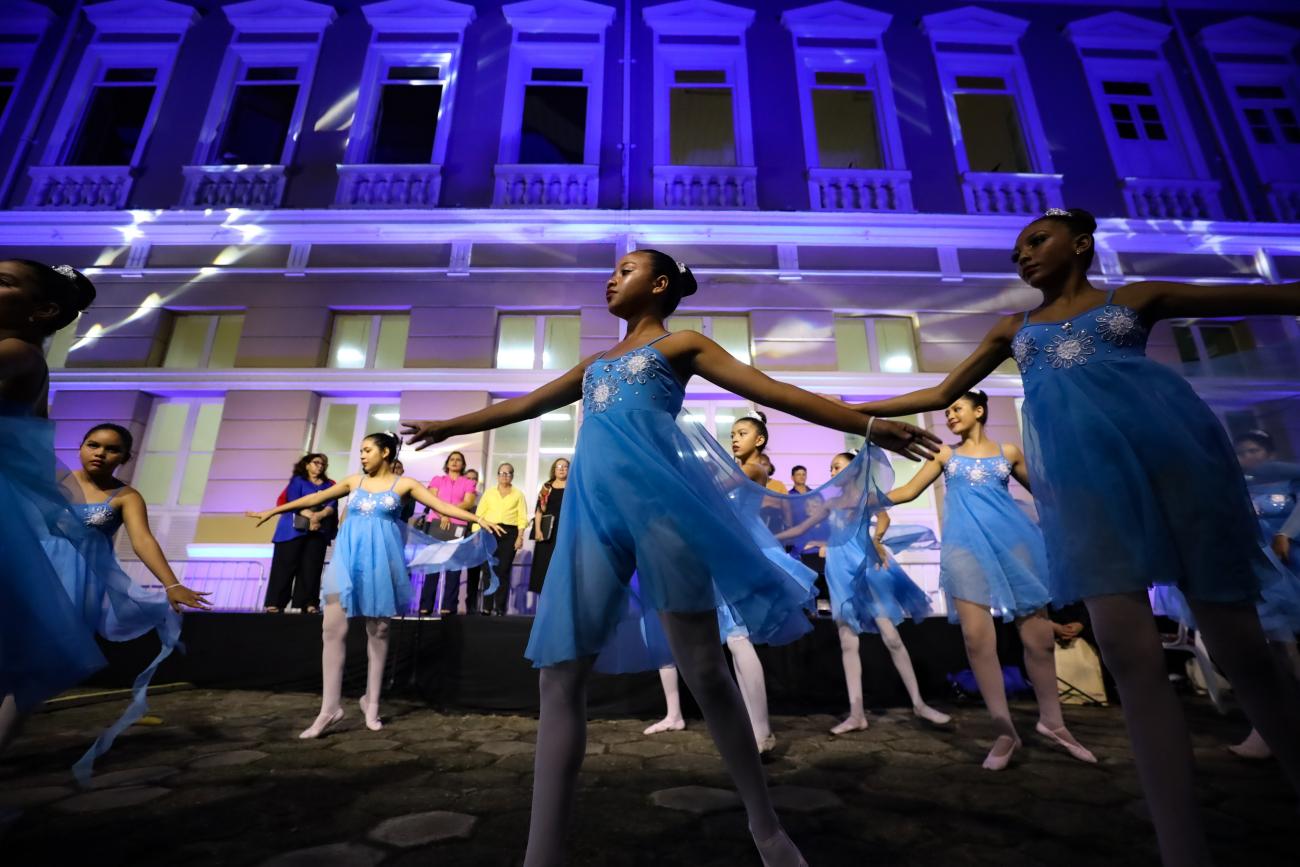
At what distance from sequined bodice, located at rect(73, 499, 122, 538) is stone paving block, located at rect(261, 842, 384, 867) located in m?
2.14

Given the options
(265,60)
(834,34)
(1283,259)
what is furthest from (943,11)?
(265,60)

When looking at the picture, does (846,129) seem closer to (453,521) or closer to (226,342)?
(453,521)

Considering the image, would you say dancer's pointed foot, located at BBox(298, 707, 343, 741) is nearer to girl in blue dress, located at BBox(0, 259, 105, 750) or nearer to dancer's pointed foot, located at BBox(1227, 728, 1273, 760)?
girl in blue dress, located at BBox(0, 259, 105, 750)

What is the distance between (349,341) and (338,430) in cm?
146

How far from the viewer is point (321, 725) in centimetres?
366

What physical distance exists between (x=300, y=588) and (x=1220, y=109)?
653 inches

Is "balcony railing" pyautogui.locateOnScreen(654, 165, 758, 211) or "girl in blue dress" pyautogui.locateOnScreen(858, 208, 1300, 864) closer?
"girl in blue dress" pyautogui.locateOnScreen(858, 208, 1300, 864)

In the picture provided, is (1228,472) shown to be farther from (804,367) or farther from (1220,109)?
(1220,109)

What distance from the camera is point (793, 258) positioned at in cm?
939

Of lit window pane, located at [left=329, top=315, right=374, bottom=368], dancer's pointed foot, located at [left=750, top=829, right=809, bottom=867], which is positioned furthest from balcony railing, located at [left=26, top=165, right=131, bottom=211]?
dancer's pointed foot, located at [left=750, top=829, right=809, bottom=867]

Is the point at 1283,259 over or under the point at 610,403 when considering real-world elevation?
→ over

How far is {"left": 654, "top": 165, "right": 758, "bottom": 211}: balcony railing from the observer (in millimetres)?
9805

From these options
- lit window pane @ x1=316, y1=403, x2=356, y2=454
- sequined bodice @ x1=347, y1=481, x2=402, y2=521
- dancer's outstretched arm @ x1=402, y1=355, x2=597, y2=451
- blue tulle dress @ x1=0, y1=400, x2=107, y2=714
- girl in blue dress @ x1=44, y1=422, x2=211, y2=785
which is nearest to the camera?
blue tulle dress @ x1=0, y1=400, x2=107, y2=714

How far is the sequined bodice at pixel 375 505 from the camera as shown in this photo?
4.31 m
